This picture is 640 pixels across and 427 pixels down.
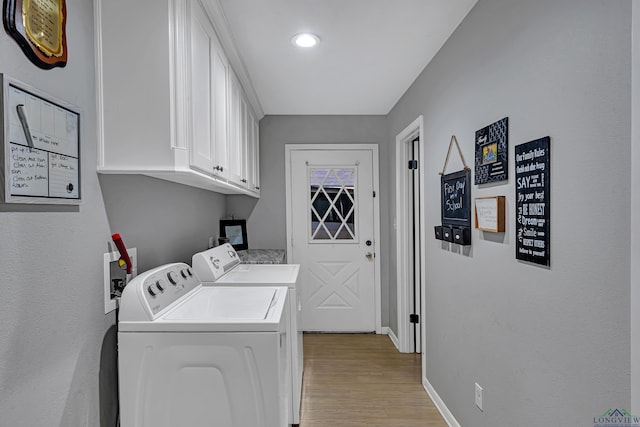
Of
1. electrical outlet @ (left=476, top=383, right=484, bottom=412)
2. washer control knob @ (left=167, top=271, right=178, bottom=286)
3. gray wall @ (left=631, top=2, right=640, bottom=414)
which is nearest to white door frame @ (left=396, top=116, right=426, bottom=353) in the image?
electrical outlet @ (left=476, top=383, right=484, bottom=412)

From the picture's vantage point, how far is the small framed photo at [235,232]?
3.36 m

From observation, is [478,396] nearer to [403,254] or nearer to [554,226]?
[554,226]

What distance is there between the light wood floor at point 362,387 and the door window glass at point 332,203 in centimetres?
111

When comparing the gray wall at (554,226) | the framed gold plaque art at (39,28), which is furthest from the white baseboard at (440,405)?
the framed gold plaque art at (39,28)

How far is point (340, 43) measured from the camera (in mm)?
2227

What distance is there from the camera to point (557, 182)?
127cm

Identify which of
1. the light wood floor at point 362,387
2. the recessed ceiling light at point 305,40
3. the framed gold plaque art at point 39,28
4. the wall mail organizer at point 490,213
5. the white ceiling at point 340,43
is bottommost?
the light wood floor at point 362,387

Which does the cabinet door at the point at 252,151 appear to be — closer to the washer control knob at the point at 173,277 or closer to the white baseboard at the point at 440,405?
the washer control knob at the point at 173,277

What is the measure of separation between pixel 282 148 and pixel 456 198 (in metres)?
2.18

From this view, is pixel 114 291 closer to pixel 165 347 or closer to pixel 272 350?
pixel 165 347

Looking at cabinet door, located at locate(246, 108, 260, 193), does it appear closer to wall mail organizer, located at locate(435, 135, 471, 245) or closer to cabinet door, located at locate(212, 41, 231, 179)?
cabinet door, located at locate(212, 41, 231, 179)

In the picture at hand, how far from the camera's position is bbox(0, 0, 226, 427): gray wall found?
924mm

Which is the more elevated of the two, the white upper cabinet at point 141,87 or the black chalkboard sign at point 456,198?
the white upper cabinet at point 141,87

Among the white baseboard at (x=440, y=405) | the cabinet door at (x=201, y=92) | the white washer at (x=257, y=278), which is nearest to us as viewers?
the cabinet door at (x=201, y=92)
